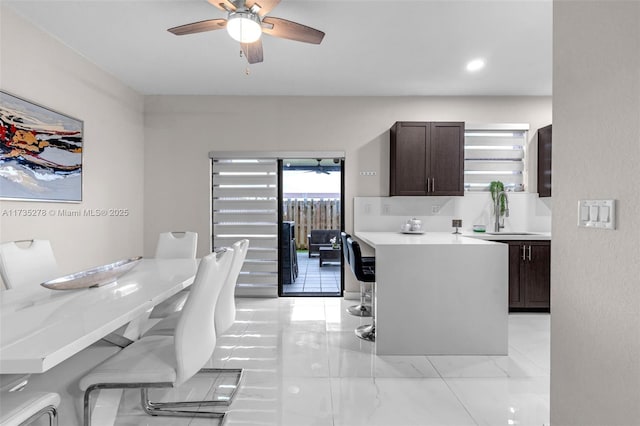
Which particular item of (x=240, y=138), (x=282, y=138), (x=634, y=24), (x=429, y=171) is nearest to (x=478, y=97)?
(x=429, y=171)

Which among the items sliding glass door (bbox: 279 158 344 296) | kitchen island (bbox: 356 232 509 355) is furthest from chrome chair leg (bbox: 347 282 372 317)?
sliding glass door (bbox: 279 158 344 296)

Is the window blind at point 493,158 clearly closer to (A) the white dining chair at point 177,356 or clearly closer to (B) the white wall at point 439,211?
(B) the white wall at point 439,211

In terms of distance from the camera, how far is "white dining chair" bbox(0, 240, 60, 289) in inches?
81.2

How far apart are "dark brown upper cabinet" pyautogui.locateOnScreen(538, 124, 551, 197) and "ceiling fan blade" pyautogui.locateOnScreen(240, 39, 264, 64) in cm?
346

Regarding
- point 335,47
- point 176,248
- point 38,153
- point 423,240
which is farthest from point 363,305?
point 38,153

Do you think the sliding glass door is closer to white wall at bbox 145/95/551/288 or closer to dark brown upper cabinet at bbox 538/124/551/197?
white wall at bbox 145/95/551/288

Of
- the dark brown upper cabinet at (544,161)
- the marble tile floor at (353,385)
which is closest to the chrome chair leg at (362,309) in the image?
the marble tile floor at (353,385)

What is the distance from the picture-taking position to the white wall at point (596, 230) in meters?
1.03

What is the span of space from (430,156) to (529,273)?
166cm

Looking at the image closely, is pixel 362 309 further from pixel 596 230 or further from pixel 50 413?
pixel 50 413

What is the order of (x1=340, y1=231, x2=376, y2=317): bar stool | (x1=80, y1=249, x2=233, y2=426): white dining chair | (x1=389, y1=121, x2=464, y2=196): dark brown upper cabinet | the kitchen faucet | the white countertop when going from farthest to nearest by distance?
the kitchen faucet < (x1=389, y1=121, x2=464, y2=196): dark brown upper cabinet < (x1=340, y1=231, x2=376, y2=317): bar stool < the white countertop < (x1=80, y1=249, x2=233, y2=426): white dining chair

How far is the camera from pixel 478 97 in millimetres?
4473

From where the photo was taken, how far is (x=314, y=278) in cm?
588

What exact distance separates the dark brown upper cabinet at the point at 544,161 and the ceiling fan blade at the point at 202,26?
3.80 meters
